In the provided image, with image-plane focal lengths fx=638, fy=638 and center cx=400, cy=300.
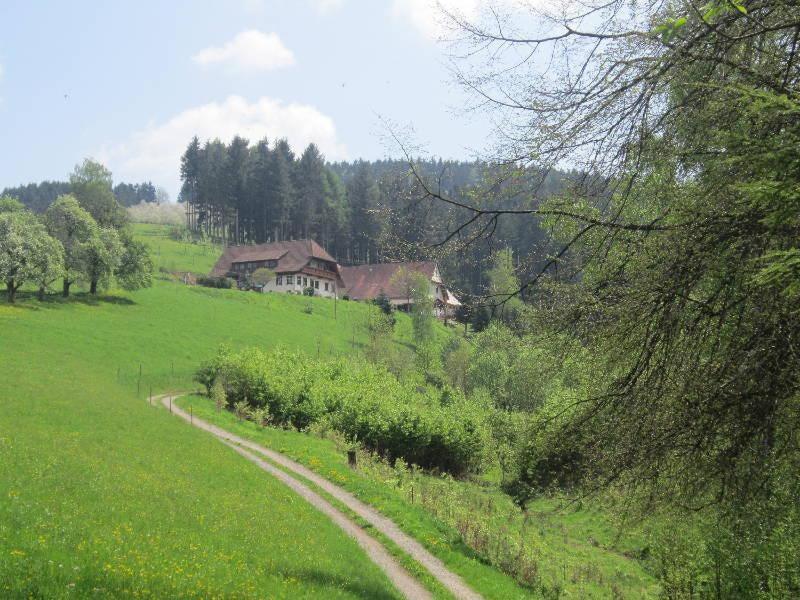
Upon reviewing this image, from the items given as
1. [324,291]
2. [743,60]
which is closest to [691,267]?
[743,60]

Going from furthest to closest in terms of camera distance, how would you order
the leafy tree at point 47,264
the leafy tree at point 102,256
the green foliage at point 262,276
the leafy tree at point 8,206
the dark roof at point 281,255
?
the dark roof at point 281,255, the green foliage at point 262,276, the leafy tree at point 8,206, the leafy tree at point 102,256, the leafy tree at point 47,264

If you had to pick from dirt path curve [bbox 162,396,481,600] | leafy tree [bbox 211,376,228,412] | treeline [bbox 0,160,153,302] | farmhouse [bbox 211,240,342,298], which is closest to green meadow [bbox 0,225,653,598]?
dirt path curve [bbox 162,396,481,600]

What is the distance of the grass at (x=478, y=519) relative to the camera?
17.1 m

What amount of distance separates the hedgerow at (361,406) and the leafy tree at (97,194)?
56555mm

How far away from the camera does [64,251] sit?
67.9 m

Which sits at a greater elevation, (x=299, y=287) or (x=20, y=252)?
(x=20, y=252)

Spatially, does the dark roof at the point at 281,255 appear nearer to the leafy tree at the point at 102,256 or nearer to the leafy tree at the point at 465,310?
the leafy tree at the point at 102,256

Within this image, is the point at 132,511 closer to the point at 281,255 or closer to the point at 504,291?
the point at 504,291

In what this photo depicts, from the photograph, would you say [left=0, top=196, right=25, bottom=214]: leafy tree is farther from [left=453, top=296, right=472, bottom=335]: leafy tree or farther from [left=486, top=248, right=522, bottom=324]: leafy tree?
[left=486, top=248, right=522, bottom=324]: leafy tree

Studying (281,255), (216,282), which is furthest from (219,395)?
(281,255)

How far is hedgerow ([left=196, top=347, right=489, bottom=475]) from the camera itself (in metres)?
38.5

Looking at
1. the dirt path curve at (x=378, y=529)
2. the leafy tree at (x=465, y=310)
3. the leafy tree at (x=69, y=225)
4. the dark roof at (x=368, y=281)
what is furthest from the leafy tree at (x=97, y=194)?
the leafy tree at (x=465, y=310)

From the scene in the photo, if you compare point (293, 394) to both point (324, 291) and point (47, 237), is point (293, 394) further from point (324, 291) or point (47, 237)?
point (324, 291)

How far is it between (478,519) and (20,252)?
5435 centimetres
